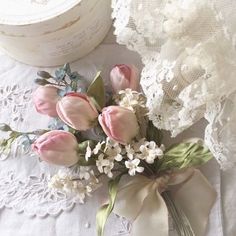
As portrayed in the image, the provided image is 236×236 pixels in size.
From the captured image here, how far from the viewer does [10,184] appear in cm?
53

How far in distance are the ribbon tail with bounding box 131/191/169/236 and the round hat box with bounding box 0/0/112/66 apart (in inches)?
6.6

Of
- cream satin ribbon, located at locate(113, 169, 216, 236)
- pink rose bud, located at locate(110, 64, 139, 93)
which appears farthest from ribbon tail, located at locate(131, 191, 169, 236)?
pink rose bud, located at locate(110, 64, 139, 93)

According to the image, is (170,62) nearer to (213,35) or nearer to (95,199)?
(213,35)

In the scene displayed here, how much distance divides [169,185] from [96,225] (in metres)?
0.08

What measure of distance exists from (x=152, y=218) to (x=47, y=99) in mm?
147

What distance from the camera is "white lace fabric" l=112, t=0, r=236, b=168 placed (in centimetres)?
40

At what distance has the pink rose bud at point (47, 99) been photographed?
51cm

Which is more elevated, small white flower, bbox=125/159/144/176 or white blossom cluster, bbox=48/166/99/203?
small white flower, bbox=125/159/144/176

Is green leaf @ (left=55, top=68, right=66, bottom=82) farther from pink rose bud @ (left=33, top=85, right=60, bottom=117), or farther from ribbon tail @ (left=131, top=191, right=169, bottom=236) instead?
ribbon tail @ (left=131, top=191, right=169, bottom=236)

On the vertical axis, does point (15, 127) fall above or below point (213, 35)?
below

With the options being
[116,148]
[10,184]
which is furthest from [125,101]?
[10,184]

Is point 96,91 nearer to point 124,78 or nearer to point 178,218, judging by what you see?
point 124,78

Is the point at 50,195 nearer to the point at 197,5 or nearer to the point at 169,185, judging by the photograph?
the point at 169,185

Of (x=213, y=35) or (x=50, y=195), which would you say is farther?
(x=50, y=195)
